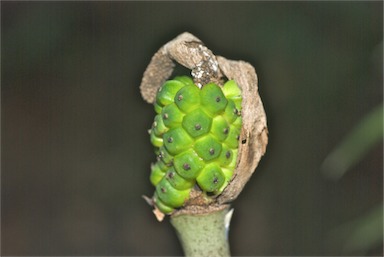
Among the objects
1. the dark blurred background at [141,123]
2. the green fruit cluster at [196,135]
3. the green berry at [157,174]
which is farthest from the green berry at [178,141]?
the dark blurred background at [141,123]

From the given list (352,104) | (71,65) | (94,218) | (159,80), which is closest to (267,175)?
(352,104)

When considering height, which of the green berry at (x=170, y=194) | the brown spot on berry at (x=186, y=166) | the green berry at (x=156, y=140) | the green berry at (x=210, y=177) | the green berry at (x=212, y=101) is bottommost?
the green berry at (x=170, y=194)

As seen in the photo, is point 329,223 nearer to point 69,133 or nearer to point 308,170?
point 308,170

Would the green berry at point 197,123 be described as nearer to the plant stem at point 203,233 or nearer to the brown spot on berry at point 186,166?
the brown spot on berry at point 186,166

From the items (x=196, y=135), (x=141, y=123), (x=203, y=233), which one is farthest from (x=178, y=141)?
(x=141, y=123)

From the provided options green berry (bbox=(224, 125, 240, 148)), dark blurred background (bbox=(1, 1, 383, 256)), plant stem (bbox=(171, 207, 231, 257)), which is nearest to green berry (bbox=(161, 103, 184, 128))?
green berry (bbox=(224, 125, 240, 148))
